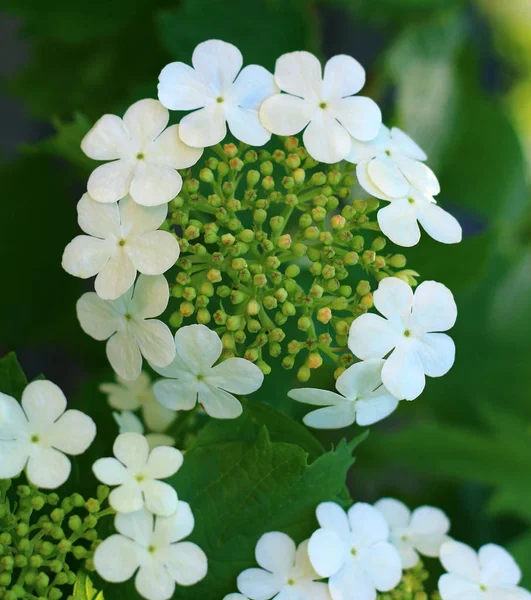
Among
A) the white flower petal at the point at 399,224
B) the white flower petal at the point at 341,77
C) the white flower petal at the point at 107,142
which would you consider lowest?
the white flower petal at the point at 107,142

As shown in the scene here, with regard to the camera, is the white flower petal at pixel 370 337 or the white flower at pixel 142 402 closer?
the white flower petal at pixel 370 337

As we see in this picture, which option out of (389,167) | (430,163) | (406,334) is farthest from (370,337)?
(430,163)

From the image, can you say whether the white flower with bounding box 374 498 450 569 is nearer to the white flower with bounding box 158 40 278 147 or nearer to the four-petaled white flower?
the four-petaled white flower

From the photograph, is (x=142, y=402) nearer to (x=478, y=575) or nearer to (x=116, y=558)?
(x=116, y=558)

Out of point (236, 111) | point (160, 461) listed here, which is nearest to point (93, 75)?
point (236, 111)

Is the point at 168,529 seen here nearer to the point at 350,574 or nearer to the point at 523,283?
the point at 350,574

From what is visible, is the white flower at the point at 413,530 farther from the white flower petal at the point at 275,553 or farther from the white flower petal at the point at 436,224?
the white flower petal at the point at 436,224

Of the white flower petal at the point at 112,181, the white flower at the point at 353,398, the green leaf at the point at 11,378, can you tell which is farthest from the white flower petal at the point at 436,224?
the green leaf at the point at 11,378
